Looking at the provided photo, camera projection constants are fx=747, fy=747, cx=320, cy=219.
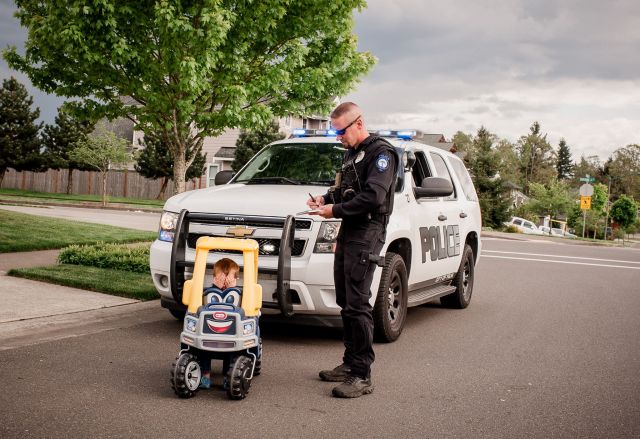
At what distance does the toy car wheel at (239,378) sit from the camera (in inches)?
196

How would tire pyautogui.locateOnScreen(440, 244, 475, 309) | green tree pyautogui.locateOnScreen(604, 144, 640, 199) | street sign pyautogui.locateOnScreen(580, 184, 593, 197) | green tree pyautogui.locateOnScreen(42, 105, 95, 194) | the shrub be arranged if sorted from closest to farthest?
1. tire pyautogui.locateOnScreen(440, 244, 475, 309)
2. the shrub
3. street sign pyautogui.locateOnScreen(580, 184, 593, 197)
4. green tree pyautogui.locateOnScreen(42, 105, 95, 194)
5. green tree pyautogui.locateOnScreen(604, 144, 640, 199)

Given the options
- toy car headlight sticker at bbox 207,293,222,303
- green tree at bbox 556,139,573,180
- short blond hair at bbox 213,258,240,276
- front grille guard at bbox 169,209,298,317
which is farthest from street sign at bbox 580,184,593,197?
green tree at bbox 556,139,573,180

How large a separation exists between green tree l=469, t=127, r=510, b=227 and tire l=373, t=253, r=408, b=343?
4597 centimetres

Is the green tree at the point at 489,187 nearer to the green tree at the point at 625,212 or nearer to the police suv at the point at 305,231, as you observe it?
the green tree at the point at 625,212

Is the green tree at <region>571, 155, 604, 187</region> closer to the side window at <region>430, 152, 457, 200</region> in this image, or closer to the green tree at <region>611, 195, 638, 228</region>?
the green tree at <region>611, 195, 638, 228</region>

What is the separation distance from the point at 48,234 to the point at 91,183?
38.9 m

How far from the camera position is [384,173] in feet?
17.3

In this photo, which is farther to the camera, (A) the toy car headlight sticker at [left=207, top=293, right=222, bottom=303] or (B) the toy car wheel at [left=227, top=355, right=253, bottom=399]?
(A) the toy car headlight sticker at [left=207, top=293, right=222, bottom=303]

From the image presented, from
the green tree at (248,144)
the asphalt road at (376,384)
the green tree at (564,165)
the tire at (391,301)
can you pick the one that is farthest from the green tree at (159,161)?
the green tree at (564,165)

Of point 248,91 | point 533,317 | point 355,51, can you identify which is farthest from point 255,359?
point 355,51

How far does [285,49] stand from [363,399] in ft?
26.8

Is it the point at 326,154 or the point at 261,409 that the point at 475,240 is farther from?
the point at 261,409

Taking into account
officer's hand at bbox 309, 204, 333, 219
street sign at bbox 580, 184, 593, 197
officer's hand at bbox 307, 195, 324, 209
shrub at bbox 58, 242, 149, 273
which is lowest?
shrub at bbox 58, 242, 149, 273

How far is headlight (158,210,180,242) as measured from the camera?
7051 mm
